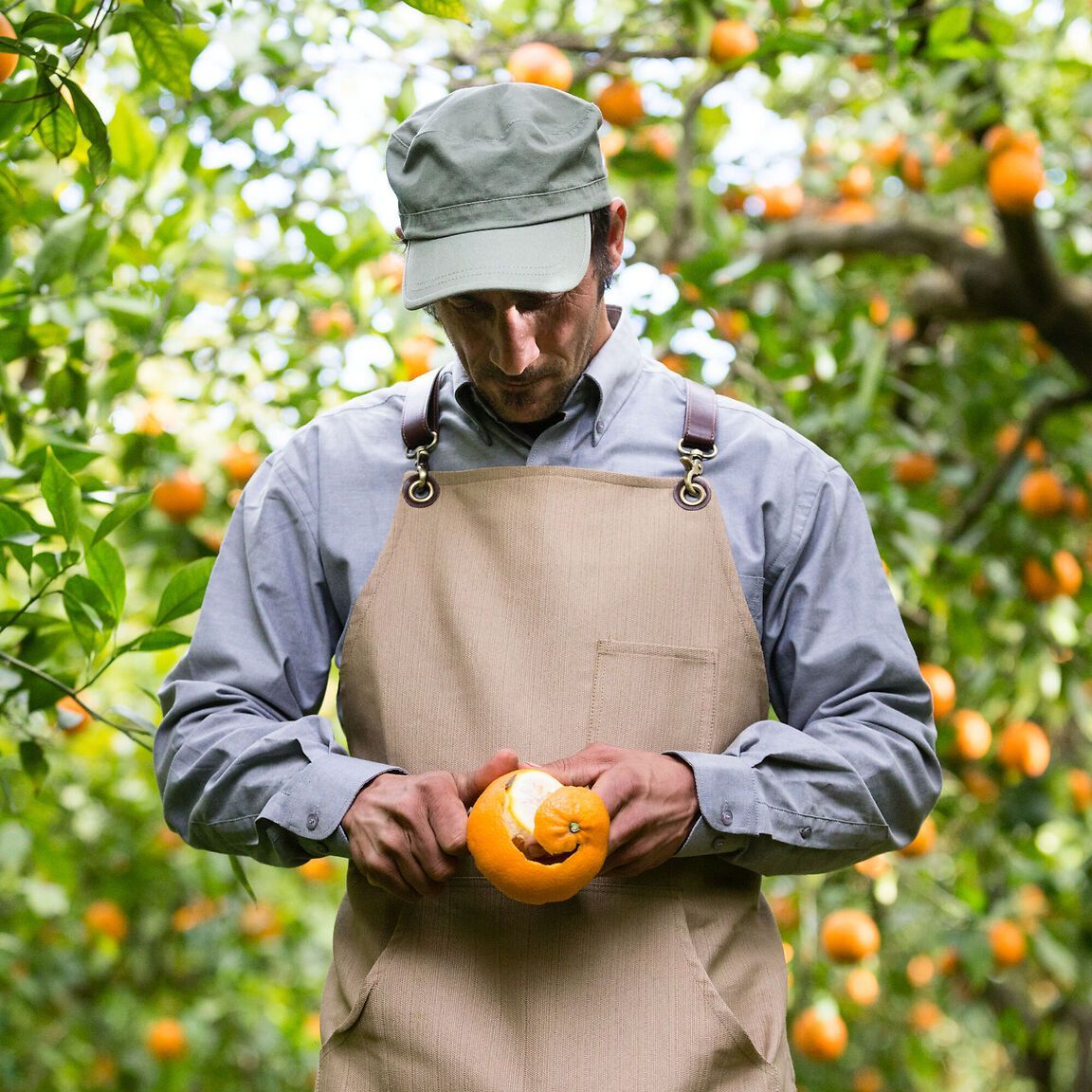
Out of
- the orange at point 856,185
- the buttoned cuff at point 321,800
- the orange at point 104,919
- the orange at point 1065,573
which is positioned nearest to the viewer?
the buttoned cuff at point 321,800

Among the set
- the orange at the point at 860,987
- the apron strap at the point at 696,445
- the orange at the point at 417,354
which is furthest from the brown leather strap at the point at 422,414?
the orange at the point at 860,987

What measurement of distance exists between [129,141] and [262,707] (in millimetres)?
1206

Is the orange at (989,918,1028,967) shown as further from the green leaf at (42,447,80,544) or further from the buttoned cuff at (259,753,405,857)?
the green leaf at (42,447,80,544)

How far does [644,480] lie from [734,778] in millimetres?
332

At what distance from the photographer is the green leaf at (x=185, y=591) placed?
1671 millimetres

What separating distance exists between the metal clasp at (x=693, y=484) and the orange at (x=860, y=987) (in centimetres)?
222

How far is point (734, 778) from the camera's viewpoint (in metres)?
1.29

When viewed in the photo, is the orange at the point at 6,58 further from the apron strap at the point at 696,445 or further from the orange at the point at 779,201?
the orange at the point at 779,201

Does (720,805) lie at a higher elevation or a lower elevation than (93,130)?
lower

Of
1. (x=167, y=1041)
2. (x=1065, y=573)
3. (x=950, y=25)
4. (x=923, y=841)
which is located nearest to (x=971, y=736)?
(x=923, y=841)

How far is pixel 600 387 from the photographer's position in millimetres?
1497

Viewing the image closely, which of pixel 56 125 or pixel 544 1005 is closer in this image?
pixel 544 1005

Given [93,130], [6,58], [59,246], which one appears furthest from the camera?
[59,246]

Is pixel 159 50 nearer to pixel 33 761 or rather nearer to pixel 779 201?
pixel 33 761
